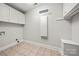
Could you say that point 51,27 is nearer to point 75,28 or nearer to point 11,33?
point 75,28

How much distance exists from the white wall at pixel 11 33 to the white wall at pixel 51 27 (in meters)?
0.11

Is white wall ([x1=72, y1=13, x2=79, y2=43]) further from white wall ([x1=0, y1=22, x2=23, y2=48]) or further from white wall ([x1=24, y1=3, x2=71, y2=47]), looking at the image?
white wall ([x1=0, y1=22, x2=23, y2=48])

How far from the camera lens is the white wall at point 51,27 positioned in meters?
0.93

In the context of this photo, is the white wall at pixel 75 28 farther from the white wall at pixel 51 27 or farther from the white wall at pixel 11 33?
the white wall at pixel 11 33

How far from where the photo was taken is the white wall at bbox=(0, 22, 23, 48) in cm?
95

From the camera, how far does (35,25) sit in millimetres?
945

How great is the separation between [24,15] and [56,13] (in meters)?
0.60

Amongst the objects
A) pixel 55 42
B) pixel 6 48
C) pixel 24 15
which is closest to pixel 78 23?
pixel 55 42

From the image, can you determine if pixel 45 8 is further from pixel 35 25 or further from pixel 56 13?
pixel 35 25

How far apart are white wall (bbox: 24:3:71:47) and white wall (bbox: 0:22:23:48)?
114 mm

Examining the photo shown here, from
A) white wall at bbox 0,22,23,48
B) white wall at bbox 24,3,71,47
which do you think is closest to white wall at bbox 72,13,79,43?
white wall at bbox 24,3,71,47

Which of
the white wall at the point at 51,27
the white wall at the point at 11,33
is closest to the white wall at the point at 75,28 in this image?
the white wall at the point at 51,27

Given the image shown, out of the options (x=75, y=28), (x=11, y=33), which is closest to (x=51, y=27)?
(x=75, y=28)

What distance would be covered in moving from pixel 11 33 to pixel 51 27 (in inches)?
31.1
